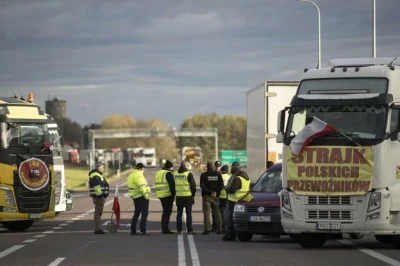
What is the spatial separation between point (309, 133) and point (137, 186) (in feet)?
28.4

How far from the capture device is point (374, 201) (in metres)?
21.7

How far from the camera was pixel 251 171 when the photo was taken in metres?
36.9

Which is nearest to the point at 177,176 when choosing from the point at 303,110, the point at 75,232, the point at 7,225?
the point at 75,232

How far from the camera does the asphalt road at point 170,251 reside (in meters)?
19.9

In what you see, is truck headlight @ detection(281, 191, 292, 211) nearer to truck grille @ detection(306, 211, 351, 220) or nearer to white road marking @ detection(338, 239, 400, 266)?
truck grille @ detection(306, 211, 351, 220)

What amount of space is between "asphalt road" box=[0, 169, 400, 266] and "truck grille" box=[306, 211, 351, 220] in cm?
69

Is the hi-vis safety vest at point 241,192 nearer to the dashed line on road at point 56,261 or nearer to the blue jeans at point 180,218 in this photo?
the blue jeans at point 180,218

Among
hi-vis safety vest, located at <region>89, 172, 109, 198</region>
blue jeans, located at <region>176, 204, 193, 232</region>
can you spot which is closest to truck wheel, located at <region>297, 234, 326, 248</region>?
blue jeans, located at <region>176, 204, 193, 232</region>

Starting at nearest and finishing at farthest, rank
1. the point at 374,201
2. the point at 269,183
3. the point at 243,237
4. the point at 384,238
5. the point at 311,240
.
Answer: the point at 374,201
the point at 311,240
the point at 384,238
the point at 243,237
the point at 269,183

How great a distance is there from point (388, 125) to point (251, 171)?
15463mm

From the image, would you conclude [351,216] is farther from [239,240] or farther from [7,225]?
[7,225]

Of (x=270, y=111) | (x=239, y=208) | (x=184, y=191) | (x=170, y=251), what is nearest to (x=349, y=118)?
(x=170, y=251)

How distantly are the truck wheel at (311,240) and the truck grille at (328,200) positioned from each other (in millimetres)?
1450

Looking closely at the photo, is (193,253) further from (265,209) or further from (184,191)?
(184,191)
